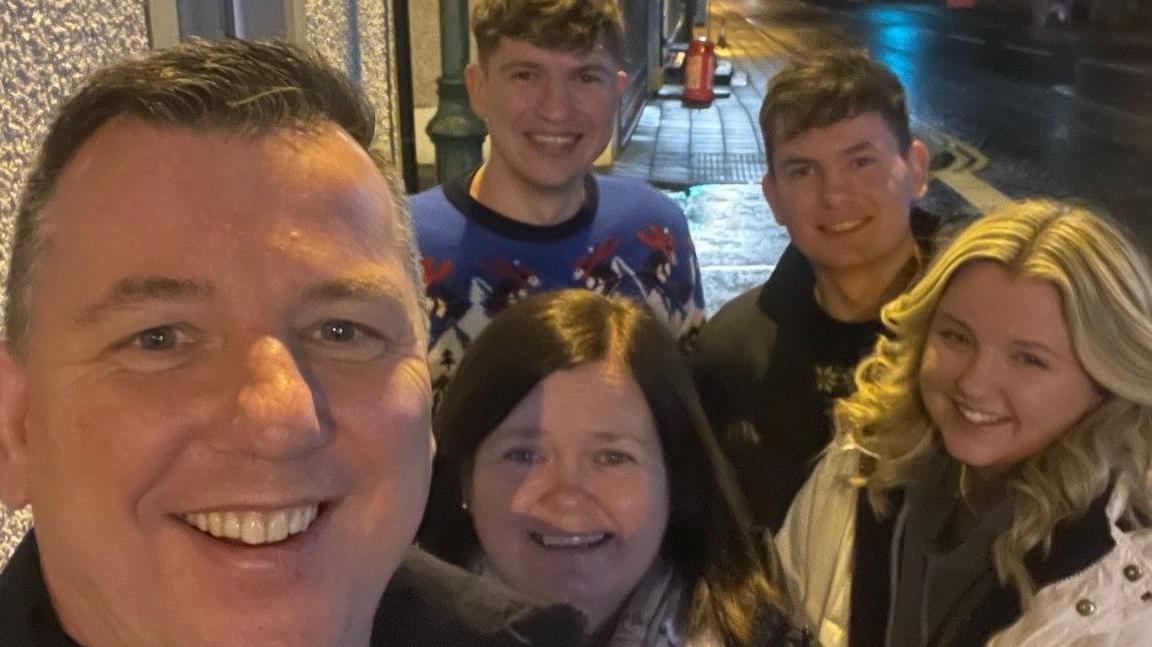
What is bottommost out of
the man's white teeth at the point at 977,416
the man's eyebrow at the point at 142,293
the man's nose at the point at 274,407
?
the man's white teeth at the point at 977,416

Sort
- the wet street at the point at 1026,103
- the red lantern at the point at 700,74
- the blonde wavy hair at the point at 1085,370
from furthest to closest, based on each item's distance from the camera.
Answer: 1. the red lantern at the point at 700,74
2. the wet street at the point at 1026,103
3. the blonde wavy hair at the point at 1085,370

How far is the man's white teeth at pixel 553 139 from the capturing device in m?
2.95

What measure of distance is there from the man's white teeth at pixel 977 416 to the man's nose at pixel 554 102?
49.9 inches

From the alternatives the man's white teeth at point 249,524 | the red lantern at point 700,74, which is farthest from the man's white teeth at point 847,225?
the red lantern at point 700,74

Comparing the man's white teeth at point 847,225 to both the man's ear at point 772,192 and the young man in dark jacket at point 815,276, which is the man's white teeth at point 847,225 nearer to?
the young man in dark jacket at point 815,276

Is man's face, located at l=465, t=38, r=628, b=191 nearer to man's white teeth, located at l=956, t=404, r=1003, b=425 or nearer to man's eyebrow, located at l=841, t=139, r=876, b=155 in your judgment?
man's eyebrow, located at l=841, t=139, r=876, b=155

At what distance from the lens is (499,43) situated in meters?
3.00

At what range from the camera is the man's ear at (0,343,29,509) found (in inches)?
49.0

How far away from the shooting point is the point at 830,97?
277cm

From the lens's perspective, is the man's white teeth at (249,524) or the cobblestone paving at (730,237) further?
the cobblestone paving at (730,237)

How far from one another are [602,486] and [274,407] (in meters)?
0.88

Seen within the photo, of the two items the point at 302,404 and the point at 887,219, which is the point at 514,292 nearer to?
the point at 887,219

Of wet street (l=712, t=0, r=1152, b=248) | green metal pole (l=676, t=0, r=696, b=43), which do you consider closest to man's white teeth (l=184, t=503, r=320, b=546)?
wet street (l=712, t=0, r=1152, b=248)

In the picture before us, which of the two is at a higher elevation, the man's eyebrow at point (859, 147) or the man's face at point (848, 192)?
the man's eyebrow at point (859, 147)
